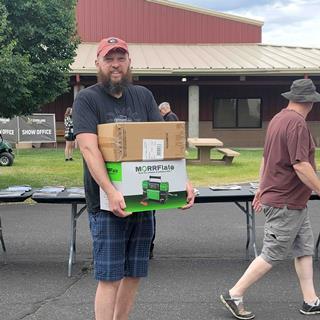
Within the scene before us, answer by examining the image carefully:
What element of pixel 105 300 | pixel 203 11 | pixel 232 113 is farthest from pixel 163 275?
pixel 203 11

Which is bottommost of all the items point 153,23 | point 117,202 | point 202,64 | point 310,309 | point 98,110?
point 310,309

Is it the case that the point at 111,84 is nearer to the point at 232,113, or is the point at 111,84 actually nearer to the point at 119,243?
the point at 119,243

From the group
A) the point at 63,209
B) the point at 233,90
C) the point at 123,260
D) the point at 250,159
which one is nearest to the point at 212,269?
the point at 123,260

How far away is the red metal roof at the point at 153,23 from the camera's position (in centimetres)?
2569

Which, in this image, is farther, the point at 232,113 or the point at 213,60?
the point at 232,113

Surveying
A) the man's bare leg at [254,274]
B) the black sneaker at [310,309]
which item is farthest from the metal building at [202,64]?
the black sneaker at [310,309]

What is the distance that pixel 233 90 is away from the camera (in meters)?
22.9

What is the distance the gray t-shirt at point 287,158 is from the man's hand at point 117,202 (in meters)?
1.49

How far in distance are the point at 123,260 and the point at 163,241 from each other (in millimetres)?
3463

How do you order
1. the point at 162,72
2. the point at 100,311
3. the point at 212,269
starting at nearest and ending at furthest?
the point at 100,311
the point at 212,269
the point at 162,72

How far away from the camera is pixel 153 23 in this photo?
85.3ft

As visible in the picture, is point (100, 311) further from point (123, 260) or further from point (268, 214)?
point (268, 214)

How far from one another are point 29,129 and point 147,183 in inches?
618

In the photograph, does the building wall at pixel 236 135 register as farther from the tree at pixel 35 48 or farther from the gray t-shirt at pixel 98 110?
the gray t-shirt at pixel 98 110
